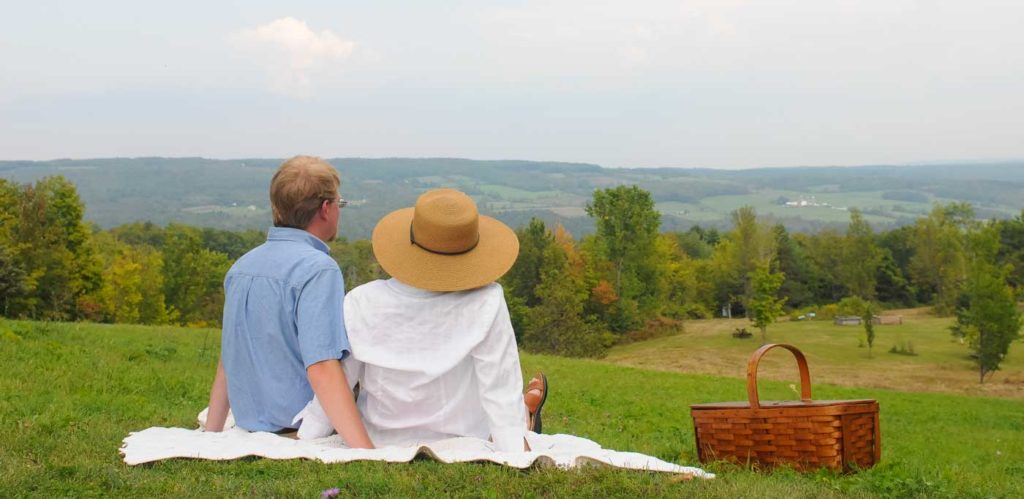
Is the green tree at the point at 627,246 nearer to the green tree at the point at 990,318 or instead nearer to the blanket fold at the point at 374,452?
the green tree at the point at 990,318

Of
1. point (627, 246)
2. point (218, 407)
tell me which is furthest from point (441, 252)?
point (627, 246)

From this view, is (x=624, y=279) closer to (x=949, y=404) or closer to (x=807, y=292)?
(x=807, y=292)

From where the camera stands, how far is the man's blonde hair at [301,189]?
5.31m

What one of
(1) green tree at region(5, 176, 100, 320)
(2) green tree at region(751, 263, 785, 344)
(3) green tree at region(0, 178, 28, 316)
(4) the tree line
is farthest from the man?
(2) green tree at region(751, 263, 785, 344)

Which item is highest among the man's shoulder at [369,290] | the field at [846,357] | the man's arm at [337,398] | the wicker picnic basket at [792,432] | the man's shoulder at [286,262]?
the man's shoulder at [286,262]

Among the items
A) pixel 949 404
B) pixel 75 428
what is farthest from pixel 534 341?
pixel 75 428

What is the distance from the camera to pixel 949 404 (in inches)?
1230

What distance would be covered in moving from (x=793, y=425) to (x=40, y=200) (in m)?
54.1

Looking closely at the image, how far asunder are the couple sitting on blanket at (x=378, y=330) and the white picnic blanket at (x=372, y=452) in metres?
0.13

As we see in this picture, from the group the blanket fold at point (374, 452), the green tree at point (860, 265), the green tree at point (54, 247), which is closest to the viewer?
the blanket fold at point (374, 452)

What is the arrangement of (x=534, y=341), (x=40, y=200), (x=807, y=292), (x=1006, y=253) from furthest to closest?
(x=807, y=292) < (x=1006, y=253) < (x=534, y=341) < (x=40, y=200)

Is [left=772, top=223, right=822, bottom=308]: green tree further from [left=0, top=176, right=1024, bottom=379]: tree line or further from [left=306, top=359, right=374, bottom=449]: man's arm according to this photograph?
[left=306, top=359, right=374, bottom=449]: man's arm

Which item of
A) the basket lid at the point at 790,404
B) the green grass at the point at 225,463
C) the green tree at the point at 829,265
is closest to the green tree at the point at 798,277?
the green tree at the point at 829,265

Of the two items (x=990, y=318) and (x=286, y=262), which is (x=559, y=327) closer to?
(x=990, y=318)
